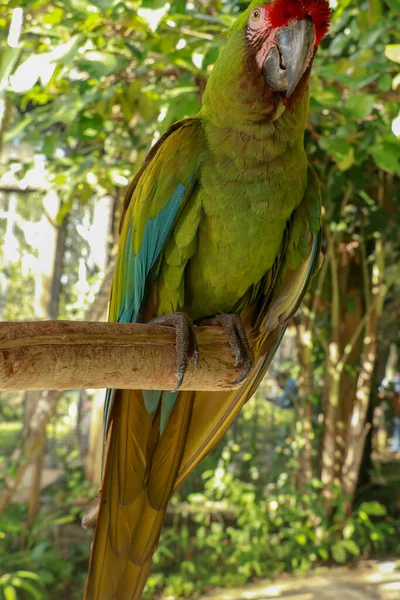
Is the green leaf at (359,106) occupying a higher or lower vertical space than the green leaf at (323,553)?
higher

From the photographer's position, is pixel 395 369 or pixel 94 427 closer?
pixel 94 427

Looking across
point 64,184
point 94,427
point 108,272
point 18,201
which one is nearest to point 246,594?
point 94,427

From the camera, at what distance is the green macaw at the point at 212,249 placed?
0.81 metres

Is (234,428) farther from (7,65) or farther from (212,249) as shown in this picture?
(7,65)

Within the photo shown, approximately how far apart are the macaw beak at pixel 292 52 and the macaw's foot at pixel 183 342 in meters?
0.33

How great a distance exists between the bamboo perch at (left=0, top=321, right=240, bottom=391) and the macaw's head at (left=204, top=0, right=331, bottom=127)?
33 centimetres

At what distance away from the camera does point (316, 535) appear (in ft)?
7.22

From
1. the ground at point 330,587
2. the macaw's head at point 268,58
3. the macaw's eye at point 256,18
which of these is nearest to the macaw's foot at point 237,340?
the macaw's head at point 268,58

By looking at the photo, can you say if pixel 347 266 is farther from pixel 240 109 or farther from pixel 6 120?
pixel 240 109

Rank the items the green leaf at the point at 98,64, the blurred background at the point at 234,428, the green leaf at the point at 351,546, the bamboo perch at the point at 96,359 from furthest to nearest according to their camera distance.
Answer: the green leaf at the point at 351,546, the blurred background at the point at 234,428, the green leaf at the point at 98,64, the bamboo perch at the point at 96,359

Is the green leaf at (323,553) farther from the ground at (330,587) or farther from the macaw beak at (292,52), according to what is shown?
the macaw beak at (292,52)

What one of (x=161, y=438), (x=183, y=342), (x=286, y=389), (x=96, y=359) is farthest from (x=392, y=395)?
(x=96, y=359)

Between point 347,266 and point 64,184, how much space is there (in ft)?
3.82

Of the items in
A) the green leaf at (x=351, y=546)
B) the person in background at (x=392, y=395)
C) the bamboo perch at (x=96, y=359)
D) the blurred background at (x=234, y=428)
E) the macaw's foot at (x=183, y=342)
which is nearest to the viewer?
the bamboo perch at (x=96, y=359)
